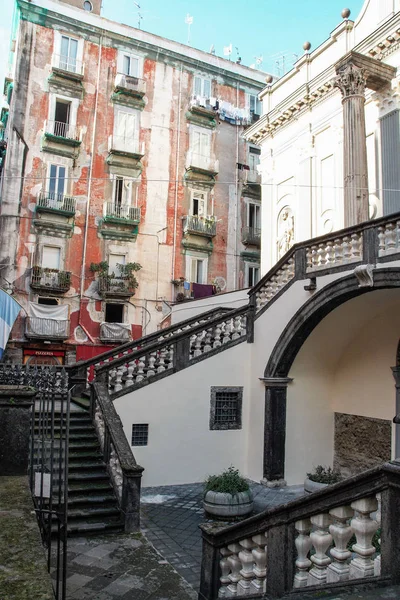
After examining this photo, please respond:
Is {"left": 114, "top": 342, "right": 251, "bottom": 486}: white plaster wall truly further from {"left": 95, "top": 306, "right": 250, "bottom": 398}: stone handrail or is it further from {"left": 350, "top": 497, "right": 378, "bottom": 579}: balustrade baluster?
{"left": 350, "top": 497, "right": 378, "bottom": 579}: balustrade baluster

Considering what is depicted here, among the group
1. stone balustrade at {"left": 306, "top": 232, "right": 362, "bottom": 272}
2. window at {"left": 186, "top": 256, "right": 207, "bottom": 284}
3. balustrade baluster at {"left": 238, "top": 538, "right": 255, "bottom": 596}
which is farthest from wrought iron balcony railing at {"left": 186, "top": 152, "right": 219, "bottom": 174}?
balustrade baluster at {"left": 238, "top": 538, "right": 255, "bottom": 596}

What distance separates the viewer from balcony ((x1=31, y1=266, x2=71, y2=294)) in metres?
21.7

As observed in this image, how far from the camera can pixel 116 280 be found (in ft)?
76.4

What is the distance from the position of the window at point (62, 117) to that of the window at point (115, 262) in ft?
19.9

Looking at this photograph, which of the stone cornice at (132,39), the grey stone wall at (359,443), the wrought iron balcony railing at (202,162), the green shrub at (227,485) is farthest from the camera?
the wrought iron balcony railing at (202,162)

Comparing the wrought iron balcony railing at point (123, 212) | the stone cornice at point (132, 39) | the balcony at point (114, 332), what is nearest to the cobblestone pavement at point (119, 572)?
the balcony at point (114, 332)

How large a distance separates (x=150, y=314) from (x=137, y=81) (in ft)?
38.2

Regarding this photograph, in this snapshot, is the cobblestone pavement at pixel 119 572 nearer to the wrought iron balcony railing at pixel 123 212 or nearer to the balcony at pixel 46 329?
the balcony at pixel 46 329

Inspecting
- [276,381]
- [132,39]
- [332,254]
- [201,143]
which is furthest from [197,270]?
[332,254]

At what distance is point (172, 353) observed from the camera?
12.0 meters

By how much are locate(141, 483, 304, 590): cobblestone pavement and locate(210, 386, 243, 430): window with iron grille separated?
1.50 m

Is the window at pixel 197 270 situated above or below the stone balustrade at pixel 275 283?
above

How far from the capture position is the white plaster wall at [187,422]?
11227 mm

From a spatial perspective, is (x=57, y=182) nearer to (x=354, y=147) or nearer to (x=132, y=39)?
(x=132, y=39)
